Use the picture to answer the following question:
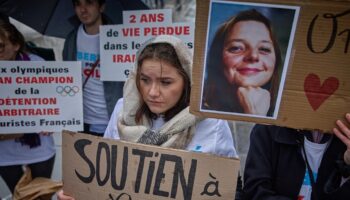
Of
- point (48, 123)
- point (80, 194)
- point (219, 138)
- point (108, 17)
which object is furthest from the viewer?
point (108, 17)

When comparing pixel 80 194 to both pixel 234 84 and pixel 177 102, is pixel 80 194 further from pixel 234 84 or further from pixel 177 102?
pixel 234 84

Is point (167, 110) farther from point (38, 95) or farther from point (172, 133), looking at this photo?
point (38, 95)

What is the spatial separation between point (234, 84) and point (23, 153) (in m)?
1.88

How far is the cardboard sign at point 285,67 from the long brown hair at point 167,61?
0.36 m

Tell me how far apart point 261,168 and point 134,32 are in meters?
1.42

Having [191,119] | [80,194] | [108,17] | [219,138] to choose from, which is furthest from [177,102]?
[108,17]

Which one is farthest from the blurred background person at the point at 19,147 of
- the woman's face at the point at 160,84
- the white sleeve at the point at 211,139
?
the white sleeve at the point at 211,139

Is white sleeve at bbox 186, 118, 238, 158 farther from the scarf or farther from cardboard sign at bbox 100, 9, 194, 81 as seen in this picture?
cardboard sign at bbox 100, 9, 194, 81

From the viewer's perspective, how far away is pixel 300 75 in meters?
1.24

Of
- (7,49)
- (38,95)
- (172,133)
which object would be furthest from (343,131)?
(7,49)

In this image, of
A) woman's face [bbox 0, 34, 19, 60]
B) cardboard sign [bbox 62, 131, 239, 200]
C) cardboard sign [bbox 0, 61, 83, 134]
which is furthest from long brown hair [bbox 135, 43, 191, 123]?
woman's face [bbox 0, 34, 19, 60]

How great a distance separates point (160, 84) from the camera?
5.38 feet

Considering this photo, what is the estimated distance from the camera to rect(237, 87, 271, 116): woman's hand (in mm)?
1290

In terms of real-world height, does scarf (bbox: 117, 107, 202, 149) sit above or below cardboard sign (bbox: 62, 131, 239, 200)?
above
